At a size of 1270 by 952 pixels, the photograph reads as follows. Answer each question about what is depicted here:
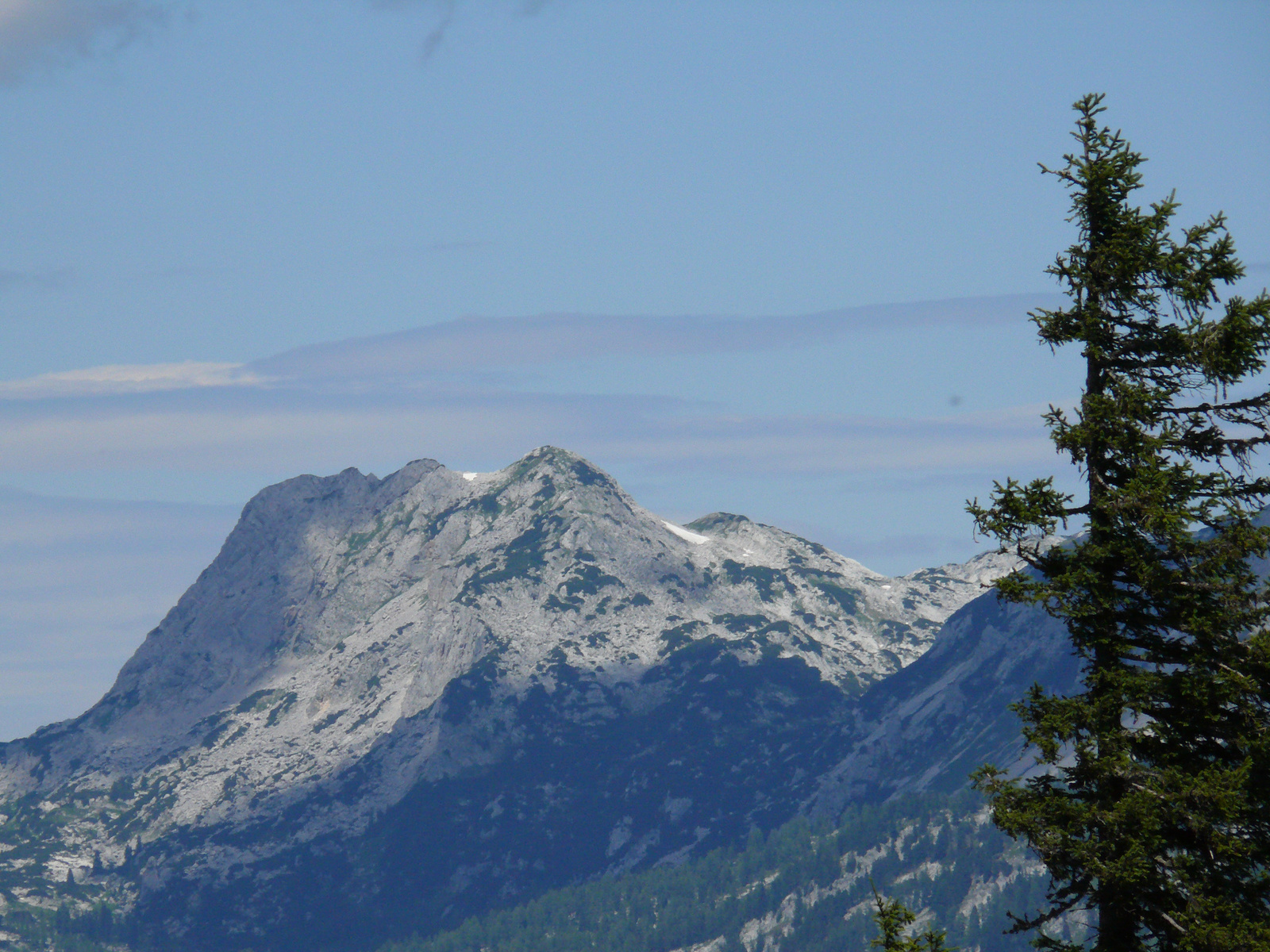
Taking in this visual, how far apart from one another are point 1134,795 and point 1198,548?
238 inches

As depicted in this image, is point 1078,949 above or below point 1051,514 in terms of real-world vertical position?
below

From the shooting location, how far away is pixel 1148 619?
41969 mm

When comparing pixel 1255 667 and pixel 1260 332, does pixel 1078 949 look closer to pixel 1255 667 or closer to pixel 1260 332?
pixel 1255 667

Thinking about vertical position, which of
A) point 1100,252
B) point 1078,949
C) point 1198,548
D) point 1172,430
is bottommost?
point 1078,949

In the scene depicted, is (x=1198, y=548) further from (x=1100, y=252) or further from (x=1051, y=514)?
(x=1100, y=252)

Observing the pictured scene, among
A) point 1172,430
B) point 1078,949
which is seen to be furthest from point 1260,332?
point 1078,949

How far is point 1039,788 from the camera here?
4212 centimetres

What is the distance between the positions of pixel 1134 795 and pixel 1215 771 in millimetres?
1894

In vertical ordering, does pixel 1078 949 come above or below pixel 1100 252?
below

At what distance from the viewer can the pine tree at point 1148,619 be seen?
131 feet

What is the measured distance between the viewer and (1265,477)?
41562mm

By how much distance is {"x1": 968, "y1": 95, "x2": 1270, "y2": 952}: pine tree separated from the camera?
39844 mm

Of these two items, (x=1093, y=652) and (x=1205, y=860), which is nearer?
(x=1205, y=860)

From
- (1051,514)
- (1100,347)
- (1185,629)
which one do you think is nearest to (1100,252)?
(1100,347)
